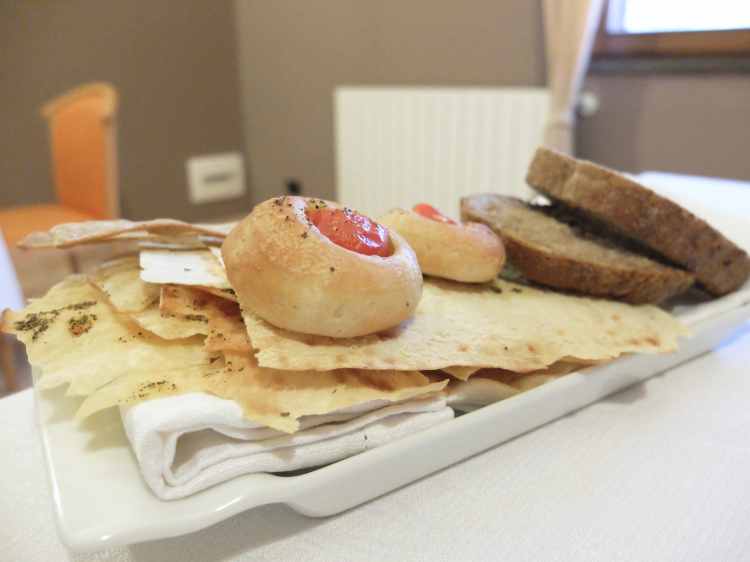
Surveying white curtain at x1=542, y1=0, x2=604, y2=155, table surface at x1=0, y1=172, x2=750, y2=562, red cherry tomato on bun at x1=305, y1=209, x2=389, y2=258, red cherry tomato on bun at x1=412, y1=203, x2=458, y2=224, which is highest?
white curtain at x1=542, y1=0, x2=604, y2=155

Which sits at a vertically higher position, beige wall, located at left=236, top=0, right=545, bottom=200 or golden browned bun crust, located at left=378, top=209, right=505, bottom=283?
beige wall, located at left=236, top=0, right=545, bottom=200

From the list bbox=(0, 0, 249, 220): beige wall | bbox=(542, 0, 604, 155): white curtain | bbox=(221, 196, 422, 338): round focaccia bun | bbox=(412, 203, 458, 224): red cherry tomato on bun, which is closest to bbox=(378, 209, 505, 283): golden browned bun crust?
bbox=(412, 203, 458, 224): red cherry tomato on bun

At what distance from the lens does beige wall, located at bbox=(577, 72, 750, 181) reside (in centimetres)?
186

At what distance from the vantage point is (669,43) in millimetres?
1955

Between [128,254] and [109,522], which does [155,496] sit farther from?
[128,254]

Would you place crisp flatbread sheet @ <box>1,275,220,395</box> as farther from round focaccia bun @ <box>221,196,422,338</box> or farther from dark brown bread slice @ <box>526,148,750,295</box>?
dark brown bread slice @ <box>526,148,750,295</box>

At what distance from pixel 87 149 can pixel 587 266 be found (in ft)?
7.04

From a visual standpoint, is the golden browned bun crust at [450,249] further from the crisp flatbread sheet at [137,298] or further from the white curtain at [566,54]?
the white curtain at [566,54]

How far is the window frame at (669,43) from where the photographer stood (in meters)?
1.81

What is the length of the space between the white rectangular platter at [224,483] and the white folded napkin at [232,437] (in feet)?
0.05

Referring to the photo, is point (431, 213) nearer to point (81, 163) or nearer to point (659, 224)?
point (659, 224)

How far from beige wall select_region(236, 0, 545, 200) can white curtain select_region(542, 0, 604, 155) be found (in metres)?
0.14

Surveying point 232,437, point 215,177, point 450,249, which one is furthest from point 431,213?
point 215,177

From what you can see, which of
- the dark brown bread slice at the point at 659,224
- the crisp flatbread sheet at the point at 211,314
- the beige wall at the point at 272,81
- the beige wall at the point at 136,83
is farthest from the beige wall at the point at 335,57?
the crisp flatbread sheet at the point at 211,314
